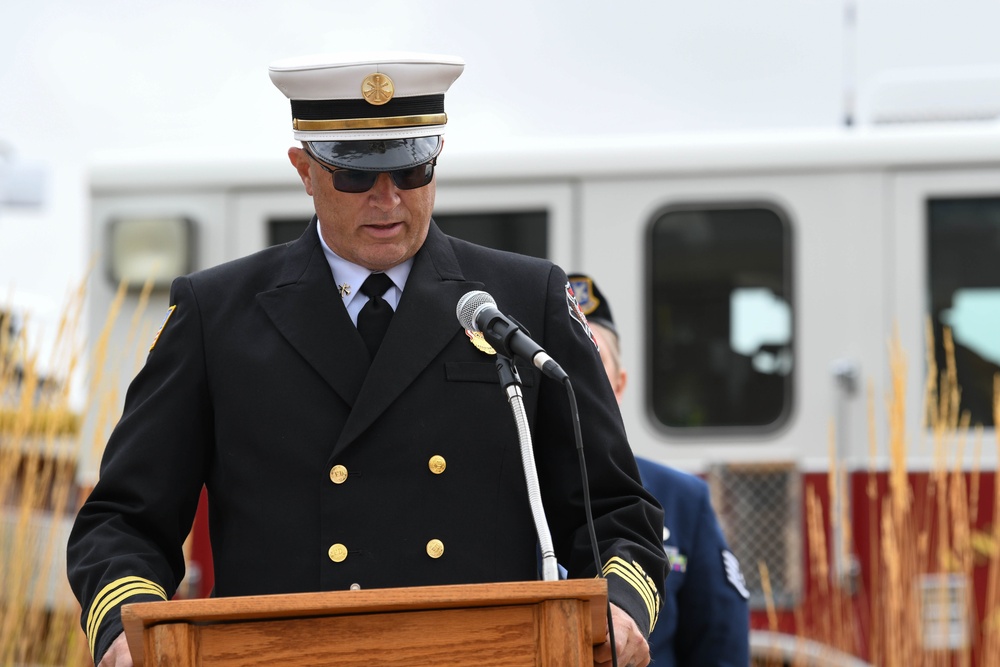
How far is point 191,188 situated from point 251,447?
3960 mm

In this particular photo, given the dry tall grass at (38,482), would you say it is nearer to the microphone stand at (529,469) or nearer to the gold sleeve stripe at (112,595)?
the gold sleeve stripe at (112,595)

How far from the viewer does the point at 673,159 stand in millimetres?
5895

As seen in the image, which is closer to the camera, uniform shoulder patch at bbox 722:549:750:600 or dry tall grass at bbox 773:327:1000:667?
uniform shoulder patch at bbox 722:549:750:600

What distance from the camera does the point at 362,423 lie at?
2.33 meters

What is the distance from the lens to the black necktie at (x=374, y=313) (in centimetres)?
246

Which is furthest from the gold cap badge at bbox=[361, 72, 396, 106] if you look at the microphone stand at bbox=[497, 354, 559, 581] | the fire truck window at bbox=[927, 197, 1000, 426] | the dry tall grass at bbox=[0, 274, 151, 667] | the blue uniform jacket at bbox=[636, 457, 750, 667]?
the fire truck window at bbox=[927, 197, 1000, 426]

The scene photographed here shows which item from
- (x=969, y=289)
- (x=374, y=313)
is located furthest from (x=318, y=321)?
(x=969, y=289)

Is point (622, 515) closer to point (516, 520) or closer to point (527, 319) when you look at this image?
point (516, 520)

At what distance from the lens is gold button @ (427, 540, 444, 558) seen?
231cm

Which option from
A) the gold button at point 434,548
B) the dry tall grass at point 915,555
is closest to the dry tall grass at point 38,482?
the gold button at point 434,548

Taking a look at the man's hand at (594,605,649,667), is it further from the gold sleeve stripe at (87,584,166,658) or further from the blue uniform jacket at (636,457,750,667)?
the blue uniform jacket at (636,457,750,667)

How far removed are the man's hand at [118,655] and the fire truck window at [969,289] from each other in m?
3.98

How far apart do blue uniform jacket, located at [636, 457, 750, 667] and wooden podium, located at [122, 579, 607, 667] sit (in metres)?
1.70

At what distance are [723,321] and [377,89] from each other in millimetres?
3574
